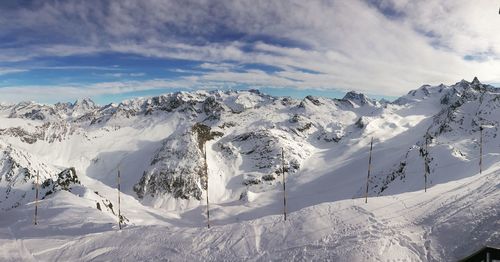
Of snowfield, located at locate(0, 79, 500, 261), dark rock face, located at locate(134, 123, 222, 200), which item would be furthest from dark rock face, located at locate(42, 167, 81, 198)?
dark rock face, located at locate(134, 123, 222, 200)

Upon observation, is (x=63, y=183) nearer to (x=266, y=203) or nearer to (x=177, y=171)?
(x=266, y=203)

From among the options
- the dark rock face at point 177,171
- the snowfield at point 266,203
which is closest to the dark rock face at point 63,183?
the snowfield at point 266,203

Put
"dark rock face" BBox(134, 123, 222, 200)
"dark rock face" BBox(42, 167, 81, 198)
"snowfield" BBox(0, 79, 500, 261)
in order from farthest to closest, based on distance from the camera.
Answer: "dark rock face" BBox(134, 123, 222, 200) → "dark rock face" BBox(42, 167, 81, 198) → "snowfield" BBox(0, 79, 500, 261)

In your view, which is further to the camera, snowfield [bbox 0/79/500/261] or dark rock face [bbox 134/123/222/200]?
dark rock face [bbox 134/123/222/200]

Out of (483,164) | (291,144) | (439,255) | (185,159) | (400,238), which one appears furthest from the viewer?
(291,144)

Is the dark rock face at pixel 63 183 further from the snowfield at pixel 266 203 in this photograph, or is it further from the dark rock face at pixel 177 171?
the dark rock face at pixel 177 171

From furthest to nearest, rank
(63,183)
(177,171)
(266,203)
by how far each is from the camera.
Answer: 1. (177,171)
2. (266,203)
3. (63,183)

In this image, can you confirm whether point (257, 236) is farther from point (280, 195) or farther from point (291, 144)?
point (291, 144)

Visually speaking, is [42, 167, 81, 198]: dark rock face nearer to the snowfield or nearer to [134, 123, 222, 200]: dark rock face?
the snowfield

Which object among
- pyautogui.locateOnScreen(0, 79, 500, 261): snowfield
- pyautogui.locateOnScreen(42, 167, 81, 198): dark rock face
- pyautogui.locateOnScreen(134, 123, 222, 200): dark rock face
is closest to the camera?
pyautogui.locateOnScreen(0, 79, 500, 261): snowfield

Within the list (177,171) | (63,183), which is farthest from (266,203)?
(63,183)

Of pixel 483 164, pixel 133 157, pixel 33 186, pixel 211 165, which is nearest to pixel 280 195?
pixel 211 165
